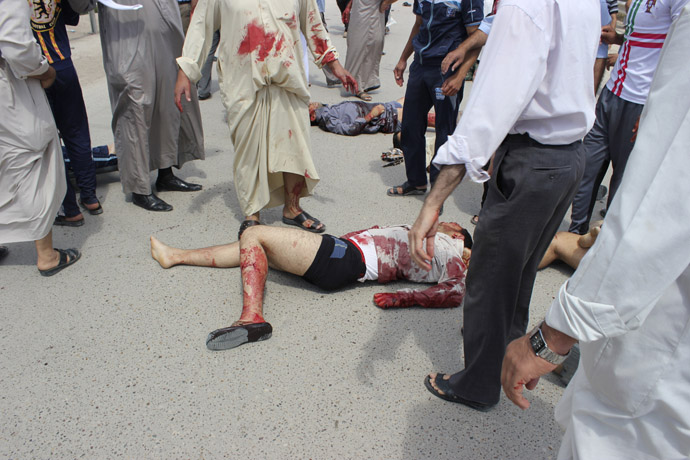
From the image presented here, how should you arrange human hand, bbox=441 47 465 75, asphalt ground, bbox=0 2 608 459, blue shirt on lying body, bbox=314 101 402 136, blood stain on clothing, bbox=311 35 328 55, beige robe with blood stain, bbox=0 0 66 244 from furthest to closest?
blue shirt on lying body, bbox=314 101 402 136, blood stain on clothing, bbox=311 35 328 55, human hand, bbox=441 47 465 75, beige robe with blood stain, bbox=0 0 66 244, asphalt ground, bbox=0 2 608 459

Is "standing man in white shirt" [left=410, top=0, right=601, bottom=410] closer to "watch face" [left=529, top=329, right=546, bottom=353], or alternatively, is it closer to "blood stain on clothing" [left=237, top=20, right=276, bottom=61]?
"watch face" [left=529, top=329, right=546, bottom=353]

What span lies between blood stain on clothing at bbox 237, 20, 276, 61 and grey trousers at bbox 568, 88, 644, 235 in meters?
2.12

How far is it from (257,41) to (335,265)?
1.50 metres

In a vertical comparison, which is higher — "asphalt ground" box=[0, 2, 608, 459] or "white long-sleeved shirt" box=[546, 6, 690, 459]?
"white long-sleeved shirt" box=[546, 6, 690, 459]

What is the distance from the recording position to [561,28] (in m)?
1.57

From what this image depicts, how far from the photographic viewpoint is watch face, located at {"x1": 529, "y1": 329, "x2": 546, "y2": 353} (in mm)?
1071

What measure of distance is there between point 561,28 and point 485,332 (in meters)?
1.14

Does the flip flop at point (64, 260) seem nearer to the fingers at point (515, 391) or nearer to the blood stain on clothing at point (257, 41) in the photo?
the blood stain on clothing at point (257, 41)

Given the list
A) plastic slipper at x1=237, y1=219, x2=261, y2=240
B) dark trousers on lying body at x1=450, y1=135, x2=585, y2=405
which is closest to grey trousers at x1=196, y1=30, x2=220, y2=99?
plastic slipper at x1=237, y1=219, x2=261, y2=240

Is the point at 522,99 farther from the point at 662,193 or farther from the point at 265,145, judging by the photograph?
the point at 265,145

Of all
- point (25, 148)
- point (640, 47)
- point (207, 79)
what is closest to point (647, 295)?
point (640, 47)

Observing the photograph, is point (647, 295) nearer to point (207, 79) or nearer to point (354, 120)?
point (354, 120)

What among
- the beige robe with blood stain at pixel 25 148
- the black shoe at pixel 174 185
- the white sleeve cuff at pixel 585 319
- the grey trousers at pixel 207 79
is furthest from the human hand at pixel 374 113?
the white sleeve cuff at pixel 585 319

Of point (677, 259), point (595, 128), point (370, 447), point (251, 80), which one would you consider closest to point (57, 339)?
point (370, 447)
